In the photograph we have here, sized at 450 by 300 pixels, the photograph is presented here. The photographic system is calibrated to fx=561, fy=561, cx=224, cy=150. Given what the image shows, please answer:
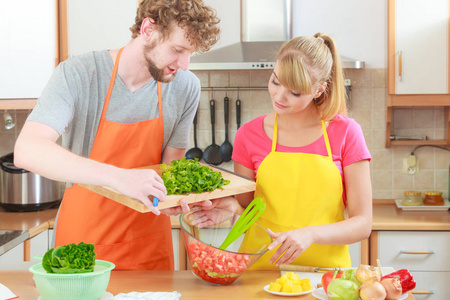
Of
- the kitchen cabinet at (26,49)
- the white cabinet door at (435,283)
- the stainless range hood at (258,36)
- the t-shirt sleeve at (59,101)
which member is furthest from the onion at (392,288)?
the kitchen cabinet at (26,49)

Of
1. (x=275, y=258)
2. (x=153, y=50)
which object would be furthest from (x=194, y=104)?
(x=275, y=258)

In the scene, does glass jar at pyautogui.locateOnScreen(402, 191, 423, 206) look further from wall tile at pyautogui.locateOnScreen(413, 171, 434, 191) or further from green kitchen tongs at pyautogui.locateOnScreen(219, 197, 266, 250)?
green kitchen tongs at pyautogui.locateOnScreen(219, 197, 266, 250)

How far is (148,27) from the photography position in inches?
66.2

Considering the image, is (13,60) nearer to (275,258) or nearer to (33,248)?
(33,248)

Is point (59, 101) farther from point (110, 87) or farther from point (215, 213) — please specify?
point (215, 213)

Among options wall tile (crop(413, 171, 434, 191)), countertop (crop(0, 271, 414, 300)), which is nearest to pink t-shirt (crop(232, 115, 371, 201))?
countertop (crop(0, 271, 414, 300))

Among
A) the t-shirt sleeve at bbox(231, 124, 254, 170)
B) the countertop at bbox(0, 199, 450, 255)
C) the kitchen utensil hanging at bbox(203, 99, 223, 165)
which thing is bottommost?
the countertop at bbox(0, 199, 450, 255)

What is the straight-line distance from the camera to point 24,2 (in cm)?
304

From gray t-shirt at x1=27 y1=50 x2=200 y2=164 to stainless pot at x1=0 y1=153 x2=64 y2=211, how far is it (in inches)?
52.4

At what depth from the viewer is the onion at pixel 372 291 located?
134 cm

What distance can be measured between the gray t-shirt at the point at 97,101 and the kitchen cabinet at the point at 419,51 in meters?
1.52

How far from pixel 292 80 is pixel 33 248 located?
1.83 meters

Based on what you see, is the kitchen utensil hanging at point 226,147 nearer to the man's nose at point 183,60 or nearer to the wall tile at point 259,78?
the wall tile at point 259,78

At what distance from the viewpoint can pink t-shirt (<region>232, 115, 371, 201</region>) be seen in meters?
1.80
